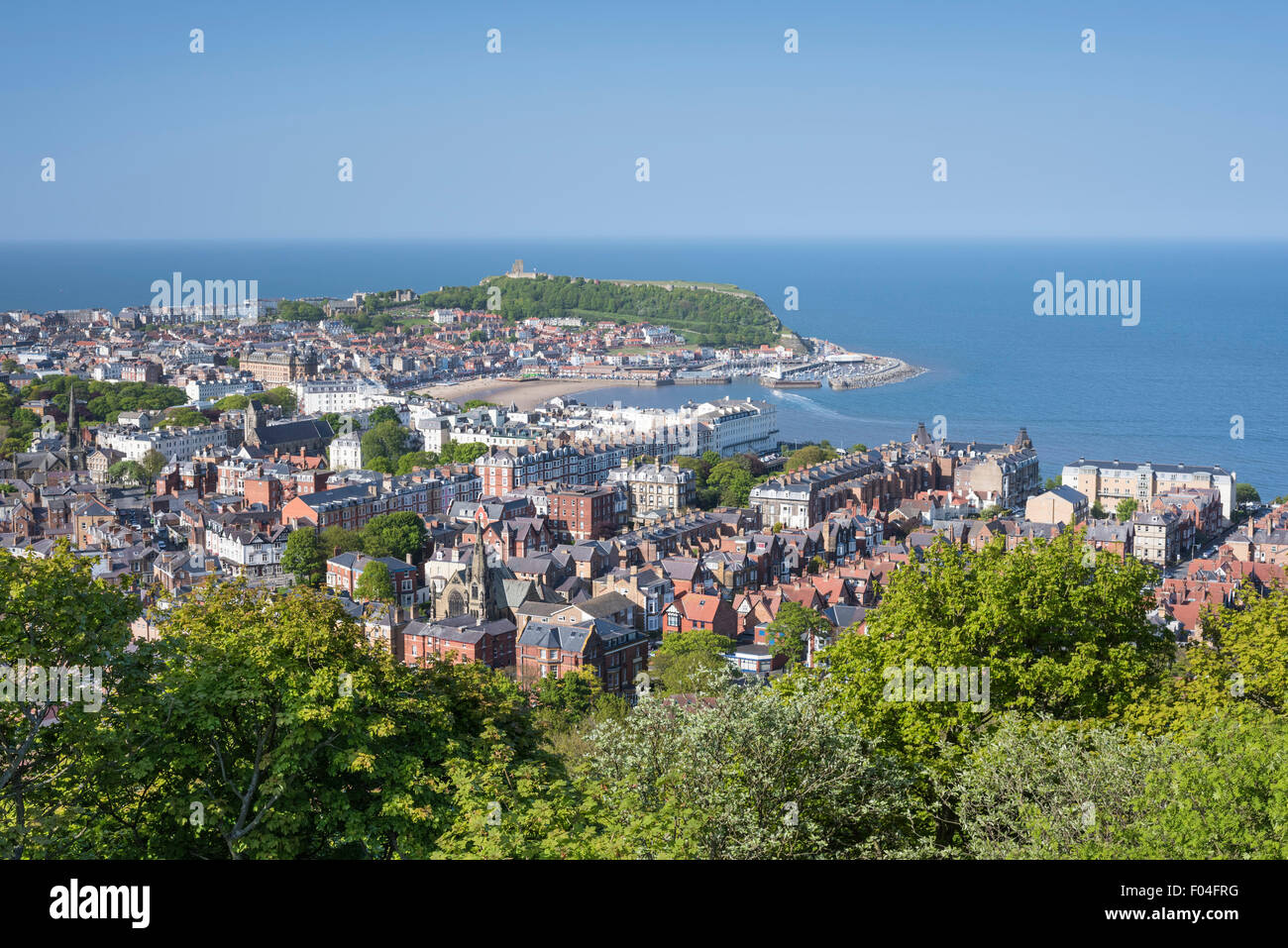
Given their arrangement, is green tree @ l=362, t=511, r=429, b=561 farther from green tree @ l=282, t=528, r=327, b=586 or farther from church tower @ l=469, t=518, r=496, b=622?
church tower @ l=469, t=518, r=496, b=622

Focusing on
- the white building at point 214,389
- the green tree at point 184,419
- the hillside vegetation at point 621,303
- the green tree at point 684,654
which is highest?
the hillside vegetation at point 621,303

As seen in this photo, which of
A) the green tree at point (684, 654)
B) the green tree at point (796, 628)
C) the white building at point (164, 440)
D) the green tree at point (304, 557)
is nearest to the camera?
the green tree at point (684, 654)

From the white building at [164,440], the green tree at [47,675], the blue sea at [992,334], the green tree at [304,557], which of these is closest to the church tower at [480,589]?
the green tree at [304,557]

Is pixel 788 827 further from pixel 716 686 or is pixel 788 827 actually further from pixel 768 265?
pixel 768 265

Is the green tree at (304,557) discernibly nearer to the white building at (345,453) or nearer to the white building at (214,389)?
the white building at (345,453)

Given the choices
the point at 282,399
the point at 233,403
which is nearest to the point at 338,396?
the point at 282,399
